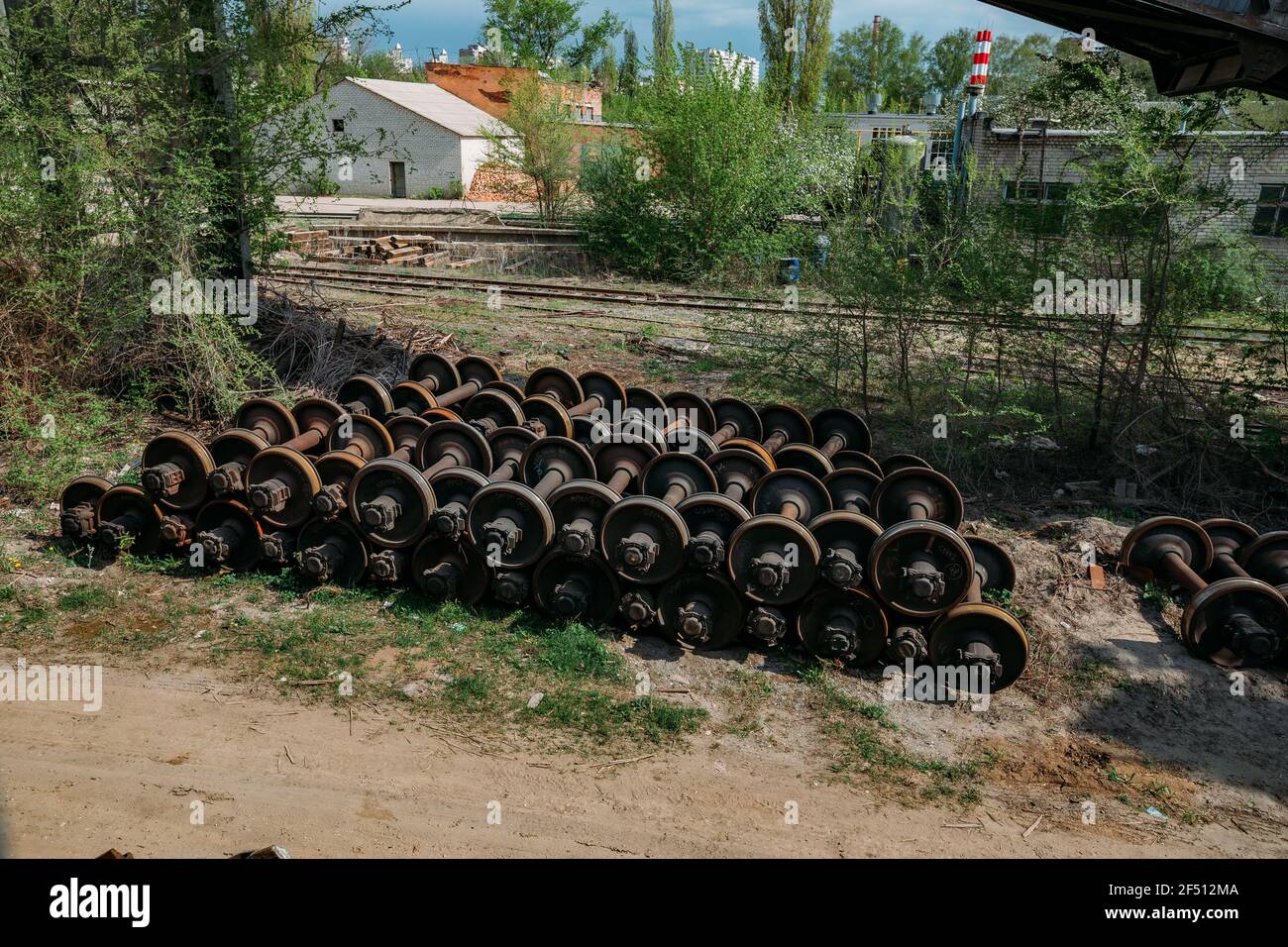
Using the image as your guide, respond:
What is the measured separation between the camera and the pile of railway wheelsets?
5.55 m

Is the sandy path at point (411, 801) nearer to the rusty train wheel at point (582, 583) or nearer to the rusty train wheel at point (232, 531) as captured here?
the rusty train wheel at point (582, 583)

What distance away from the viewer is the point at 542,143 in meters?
29.0

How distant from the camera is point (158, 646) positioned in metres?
5.88

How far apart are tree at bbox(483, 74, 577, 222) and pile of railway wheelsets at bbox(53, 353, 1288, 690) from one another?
23.2 meters

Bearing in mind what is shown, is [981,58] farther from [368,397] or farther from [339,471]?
[339,471]

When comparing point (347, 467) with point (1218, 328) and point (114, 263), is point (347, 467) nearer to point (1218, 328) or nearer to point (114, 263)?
point (114, 263)

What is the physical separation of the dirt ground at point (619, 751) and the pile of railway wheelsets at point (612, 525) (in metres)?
0.33

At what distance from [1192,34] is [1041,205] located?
1.71 meters

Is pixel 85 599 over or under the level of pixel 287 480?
under

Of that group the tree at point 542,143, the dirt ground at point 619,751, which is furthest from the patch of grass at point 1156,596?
the tree at point 542,143

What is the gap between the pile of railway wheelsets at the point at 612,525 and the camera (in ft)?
18.2

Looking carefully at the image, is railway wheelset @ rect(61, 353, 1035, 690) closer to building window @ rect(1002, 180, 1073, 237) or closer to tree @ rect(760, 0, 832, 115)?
building window @ rect(1002, 180, 1073, 237)

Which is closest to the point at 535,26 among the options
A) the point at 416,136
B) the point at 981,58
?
the point at 416,136

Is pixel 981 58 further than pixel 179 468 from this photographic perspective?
Yes
